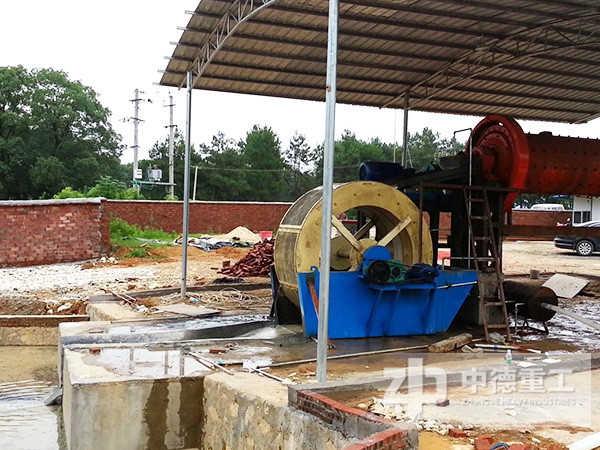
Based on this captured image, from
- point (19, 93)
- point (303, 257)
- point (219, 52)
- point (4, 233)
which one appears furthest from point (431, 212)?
point (19, 93)

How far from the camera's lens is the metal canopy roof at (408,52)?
10547 mm

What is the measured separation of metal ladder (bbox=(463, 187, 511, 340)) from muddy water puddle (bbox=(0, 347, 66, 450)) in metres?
6.00

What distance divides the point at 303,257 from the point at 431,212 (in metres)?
2.78

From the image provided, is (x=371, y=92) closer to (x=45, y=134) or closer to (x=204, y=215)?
(x=204, y=215)

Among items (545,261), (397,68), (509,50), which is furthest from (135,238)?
(509,50)

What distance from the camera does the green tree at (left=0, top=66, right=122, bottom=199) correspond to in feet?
136

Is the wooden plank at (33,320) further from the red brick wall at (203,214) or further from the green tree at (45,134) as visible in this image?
the green tree at (45,134)

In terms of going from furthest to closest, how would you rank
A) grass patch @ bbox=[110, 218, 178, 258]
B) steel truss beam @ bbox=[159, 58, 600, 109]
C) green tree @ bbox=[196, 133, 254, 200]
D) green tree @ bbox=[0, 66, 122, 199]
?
green tree @ bbox=[196, 133, 254, 200] < green tree @ bbox=[0, 66, 122, 199] < grass patch @ bbox=[110, 218, 178, 258] < steel truss beam @ bbox=[159, 58, 600, 109]

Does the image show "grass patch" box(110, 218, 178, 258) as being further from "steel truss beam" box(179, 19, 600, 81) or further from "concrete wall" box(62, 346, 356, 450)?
"concrete wall" box(62, 346, 356, 450)

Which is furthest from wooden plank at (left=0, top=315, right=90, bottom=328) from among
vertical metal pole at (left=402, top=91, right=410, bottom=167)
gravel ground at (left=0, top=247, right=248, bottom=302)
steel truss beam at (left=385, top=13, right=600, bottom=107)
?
steel truss beam at (left=385, top=13, right=600, bottom=107)

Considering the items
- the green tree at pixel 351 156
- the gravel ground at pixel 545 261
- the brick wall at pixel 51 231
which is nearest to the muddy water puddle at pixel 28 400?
the brick wall at pixel 51 231

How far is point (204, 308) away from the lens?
11086 millimetres

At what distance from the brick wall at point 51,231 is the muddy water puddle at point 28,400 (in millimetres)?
7964

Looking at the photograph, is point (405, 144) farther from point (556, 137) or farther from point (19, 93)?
point (19, 93)
